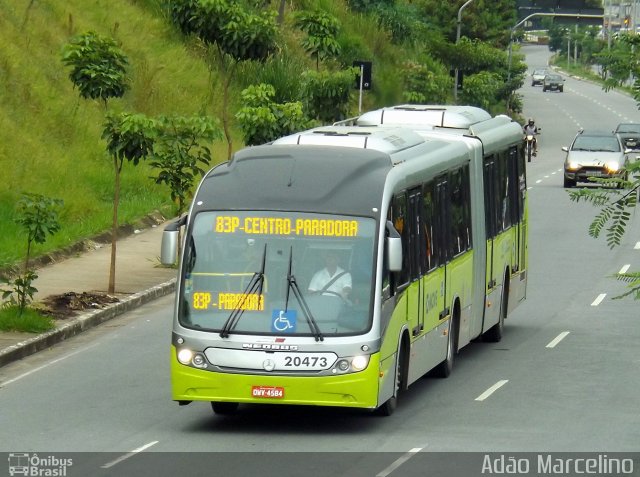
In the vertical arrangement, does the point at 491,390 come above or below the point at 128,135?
below

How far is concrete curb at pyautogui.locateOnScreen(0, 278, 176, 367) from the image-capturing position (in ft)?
64.4

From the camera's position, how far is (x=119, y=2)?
47688 mm

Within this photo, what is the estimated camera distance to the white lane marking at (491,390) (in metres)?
17.1

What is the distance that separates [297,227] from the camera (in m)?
15.1

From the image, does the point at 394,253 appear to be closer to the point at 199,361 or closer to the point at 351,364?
the point at 351,364

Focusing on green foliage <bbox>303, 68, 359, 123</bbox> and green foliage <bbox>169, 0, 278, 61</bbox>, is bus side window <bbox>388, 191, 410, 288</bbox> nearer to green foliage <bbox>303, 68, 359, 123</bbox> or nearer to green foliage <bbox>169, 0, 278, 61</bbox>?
green foliage <bbox>169, 0, 278, 61</bbox>

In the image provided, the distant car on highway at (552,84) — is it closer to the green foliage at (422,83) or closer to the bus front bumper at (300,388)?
the green foliage at (422,83)

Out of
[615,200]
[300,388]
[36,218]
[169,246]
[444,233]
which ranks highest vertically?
[615,200]

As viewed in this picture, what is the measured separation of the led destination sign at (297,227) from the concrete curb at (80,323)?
16.9 feet

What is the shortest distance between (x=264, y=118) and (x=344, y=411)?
15.9 m

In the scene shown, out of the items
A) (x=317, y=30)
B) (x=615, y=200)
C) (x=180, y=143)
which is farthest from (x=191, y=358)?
(x=317, y=30)

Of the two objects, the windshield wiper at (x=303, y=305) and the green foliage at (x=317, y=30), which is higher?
the windshield wiper at (x=303, y=305)
